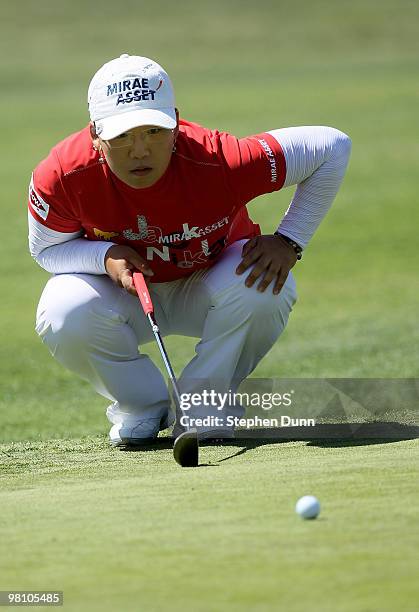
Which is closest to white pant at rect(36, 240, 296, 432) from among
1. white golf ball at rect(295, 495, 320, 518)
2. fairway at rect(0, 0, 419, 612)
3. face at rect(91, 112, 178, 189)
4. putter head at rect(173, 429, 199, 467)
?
fairway at rect(0, 0, 419, 612)

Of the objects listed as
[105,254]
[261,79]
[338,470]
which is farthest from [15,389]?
[261,79]

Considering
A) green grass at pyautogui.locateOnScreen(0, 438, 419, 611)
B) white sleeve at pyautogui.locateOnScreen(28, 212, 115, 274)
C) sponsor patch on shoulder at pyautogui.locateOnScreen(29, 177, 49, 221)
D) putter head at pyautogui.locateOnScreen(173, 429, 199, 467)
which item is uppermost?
sponsor patch on shoulder at pyautogui.locateOnScreen(29, 177, 49, 221)

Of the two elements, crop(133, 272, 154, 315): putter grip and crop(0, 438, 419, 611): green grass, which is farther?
crop(133, 272, 154, 315): putter grip

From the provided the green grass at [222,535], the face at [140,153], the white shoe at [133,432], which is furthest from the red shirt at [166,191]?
the green grass at [222,535]

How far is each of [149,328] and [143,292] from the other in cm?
56

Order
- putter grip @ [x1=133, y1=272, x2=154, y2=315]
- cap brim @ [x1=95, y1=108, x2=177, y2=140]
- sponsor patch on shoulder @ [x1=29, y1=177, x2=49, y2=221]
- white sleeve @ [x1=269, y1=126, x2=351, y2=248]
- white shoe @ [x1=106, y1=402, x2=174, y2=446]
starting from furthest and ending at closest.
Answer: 1. white shoe @ [x1=106, y1=402, x2=174, y2=446]
2. white sleeve @ [x1=269, y1=126, x2=351, y2=248]
3. sponsor patch on shoulder @ [x1=29, y1=177, x2=49, y2=221]
4. putter grip @ [x1=133, y1=272, x2=154, y2=315]
5. cap brim @ [x1=95, y1=108, x2=177, y2=140]

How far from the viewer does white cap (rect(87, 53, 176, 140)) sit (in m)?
4.52

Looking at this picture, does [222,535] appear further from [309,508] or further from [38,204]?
[38,204]

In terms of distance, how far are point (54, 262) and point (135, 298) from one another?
13.6 inches

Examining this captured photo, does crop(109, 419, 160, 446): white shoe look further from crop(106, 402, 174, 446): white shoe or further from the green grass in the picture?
the green grass

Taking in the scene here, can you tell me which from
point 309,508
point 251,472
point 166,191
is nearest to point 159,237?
point 166,191

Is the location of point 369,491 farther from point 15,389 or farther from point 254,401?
point 15,389

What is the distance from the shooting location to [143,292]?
478 cm

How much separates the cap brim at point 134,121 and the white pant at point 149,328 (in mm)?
749
